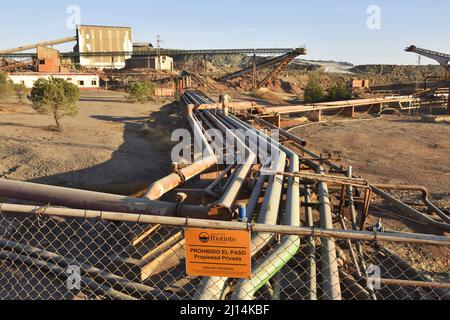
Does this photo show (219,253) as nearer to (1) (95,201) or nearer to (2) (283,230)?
(2) (283,230)

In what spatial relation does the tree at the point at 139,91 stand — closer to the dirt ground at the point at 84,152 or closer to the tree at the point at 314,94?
the dirt ground at the point at 84,152

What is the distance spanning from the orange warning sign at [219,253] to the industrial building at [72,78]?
4709 cm

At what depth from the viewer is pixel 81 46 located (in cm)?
7369

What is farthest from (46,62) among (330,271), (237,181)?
(330,271)

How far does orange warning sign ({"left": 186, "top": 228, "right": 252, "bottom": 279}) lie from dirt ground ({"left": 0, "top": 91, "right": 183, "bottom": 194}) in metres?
7.92

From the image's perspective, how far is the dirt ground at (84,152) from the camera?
11.7m

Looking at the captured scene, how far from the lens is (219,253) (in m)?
3.22

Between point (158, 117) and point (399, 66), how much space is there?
8375 cm

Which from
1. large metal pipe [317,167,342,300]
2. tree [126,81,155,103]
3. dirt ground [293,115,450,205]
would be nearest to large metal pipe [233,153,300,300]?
large metal pipe [317,167,342,300]

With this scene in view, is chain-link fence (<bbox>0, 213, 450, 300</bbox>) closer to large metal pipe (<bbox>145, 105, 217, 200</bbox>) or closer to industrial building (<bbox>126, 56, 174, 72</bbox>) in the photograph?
large metal pipe (<bbox>145, 105, 217, 200</bbox>)

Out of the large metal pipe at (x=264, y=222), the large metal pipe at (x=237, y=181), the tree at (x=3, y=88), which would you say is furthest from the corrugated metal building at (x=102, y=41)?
the large metal pipe at (x=264, y=222)

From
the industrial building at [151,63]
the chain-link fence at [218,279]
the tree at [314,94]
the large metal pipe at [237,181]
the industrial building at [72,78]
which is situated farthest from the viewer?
the industrial building at [151,63]

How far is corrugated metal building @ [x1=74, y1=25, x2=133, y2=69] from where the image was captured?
73.7m

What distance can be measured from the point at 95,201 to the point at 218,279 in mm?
2874
